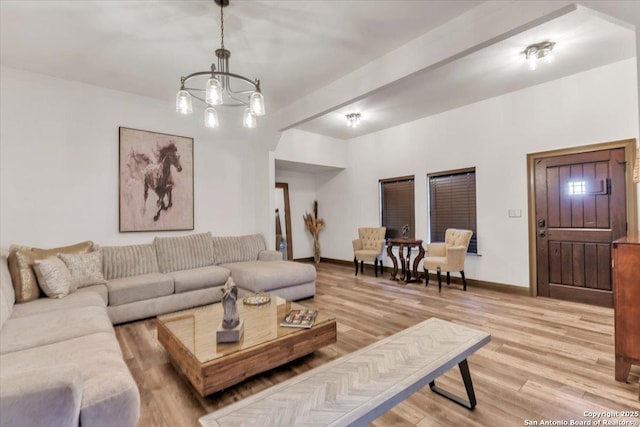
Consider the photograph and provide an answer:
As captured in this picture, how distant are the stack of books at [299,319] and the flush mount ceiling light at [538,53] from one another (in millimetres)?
3369

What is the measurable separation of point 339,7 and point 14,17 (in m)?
Answer: 2.61

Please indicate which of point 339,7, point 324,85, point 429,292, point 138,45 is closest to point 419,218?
point 429,292

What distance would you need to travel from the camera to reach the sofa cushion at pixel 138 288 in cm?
309

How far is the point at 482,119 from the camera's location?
4.52 meters

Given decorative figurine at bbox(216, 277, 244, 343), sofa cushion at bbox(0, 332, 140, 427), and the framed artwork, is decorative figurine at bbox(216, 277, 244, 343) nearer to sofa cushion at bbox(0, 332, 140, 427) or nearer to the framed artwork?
sofa cushion at bbox(0, 332, 140, 427)

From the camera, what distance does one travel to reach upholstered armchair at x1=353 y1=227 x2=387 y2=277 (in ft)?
18.3

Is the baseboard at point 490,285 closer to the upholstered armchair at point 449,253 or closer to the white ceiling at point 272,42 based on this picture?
the upholstered armchair at point 449,253

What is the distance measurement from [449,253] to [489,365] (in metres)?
2.29

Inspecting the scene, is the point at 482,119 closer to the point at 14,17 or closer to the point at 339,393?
the point at 339,393

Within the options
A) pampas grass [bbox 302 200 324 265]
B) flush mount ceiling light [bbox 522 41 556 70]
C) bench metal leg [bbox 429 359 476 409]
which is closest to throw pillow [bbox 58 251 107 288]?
bench metal leg [bbox 429 359 476 409]

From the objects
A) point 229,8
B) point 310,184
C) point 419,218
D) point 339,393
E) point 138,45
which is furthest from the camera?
point 310,184

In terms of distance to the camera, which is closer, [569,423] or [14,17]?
[569,423]

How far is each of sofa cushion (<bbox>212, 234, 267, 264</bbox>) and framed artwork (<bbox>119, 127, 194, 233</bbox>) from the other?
1.74 feet

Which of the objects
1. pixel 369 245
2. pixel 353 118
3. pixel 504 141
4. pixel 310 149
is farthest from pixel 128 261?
pixel 504 141
